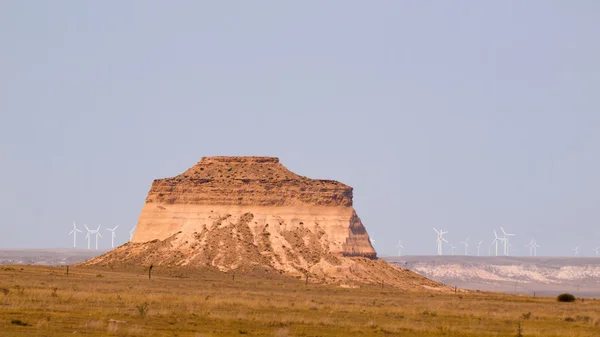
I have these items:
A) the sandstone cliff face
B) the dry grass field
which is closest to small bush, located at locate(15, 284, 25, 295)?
the dry grass field

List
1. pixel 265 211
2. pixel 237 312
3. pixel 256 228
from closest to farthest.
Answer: pixel 237 312
pixel 256 228
pixel 265 211

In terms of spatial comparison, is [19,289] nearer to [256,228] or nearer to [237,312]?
[237,312]

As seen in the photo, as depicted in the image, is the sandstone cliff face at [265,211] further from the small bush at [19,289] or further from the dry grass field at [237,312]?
the small bush at [19,289]

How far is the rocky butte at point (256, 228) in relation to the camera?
112 meters

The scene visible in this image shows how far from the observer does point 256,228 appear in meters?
115

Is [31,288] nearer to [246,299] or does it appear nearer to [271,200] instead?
[246,299]

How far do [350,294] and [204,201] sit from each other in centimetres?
3006

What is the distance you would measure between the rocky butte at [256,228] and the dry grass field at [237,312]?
1300 centimetres

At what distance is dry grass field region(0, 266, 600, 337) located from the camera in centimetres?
5056

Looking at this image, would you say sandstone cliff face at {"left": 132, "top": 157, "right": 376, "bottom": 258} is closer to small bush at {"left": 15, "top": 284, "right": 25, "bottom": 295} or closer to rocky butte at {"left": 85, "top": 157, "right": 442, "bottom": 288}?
rocky butte at {"left": 85, "top": 157, "right": 442, "bottom": 288}

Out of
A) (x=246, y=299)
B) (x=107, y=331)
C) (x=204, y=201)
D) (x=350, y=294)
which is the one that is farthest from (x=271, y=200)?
(x=107, y=331)

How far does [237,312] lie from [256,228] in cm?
5384

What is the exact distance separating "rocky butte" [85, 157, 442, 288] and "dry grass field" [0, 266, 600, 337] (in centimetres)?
1300

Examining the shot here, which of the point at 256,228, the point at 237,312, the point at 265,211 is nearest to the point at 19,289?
the point at 237,312
